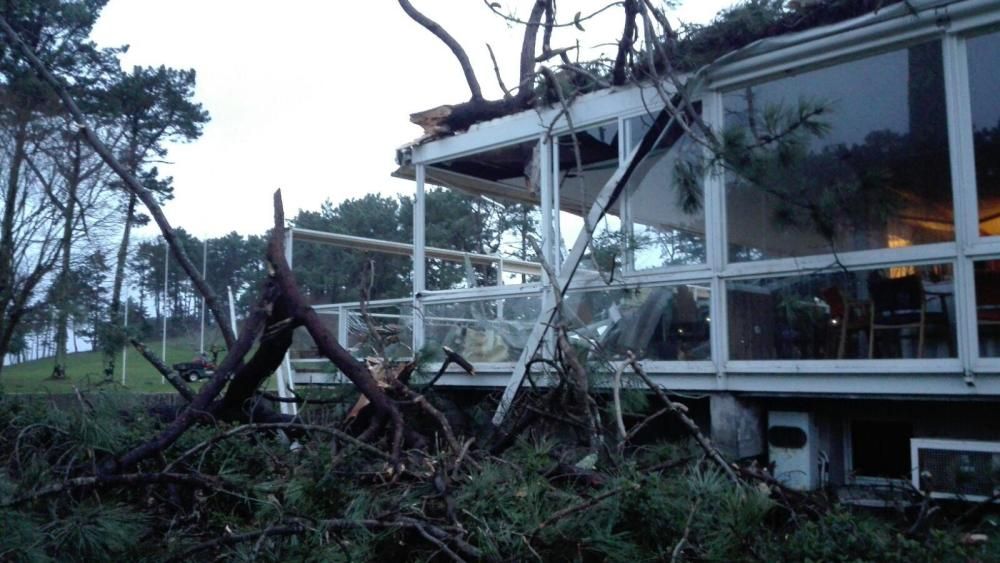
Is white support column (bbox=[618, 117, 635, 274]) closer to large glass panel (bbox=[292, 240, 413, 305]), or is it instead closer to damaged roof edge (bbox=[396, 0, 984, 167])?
damaged roof edge (bbox=[396, 0, 984, 167])

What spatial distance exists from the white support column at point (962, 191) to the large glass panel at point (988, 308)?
4 cm

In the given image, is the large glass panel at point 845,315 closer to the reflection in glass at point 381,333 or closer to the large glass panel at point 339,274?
the reflection in glass at point 381,333

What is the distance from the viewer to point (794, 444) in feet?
21.2

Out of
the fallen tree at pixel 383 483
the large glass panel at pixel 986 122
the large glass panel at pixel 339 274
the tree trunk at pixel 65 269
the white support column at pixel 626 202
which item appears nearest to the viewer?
the fallen tree at pixel 383 483

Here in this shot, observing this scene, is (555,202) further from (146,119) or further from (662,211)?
(146,119)

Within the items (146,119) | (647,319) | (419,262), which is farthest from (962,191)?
(146,119)

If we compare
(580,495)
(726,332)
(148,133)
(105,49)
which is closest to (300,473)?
(580,495)

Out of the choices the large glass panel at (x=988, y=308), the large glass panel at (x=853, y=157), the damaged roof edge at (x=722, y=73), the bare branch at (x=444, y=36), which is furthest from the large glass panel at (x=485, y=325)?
the bare branch at (x=444, y=36)

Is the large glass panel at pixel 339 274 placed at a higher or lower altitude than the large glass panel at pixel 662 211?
higher

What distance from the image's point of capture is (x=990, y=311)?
220 inches

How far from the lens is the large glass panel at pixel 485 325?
26.5ft

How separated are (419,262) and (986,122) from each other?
509 centimetres

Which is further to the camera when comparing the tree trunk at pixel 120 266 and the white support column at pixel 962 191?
the tree trunk at pixel 120 266

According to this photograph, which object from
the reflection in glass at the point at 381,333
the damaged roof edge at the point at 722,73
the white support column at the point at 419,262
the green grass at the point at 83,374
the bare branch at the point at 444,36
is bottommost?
the green grass at the point at 83,374
